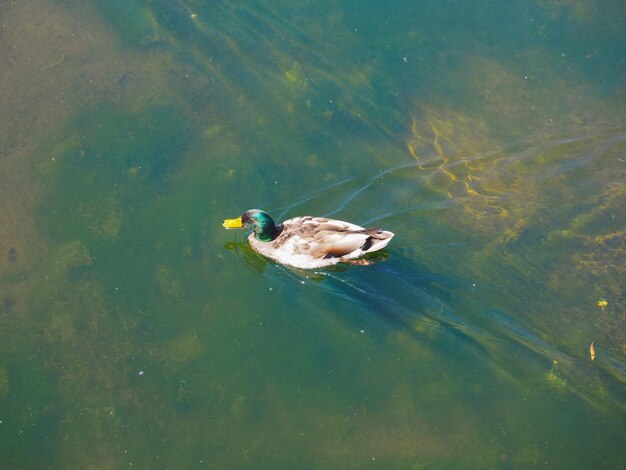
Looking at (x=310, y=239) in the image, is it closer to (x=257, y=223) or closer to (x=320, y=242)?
(x=320, y=242)

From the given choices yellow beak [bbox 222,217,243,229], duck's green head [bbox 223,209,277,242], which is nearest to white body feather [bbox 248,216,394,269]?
duck's green head [bbox 223,209,277,242]

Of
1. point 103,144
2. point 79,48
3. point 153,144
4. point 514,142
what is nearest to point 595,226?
point 514,142

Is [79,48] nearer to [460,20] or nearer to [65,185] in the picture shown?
[65,185]

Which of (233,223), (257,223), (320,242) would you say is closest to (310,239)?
(320,242)

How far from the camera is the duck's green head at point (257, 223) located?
7285mm

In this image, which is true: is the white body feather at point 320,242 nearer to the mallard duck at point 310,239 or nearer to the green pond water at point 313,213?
the mallard duck at point 310,239

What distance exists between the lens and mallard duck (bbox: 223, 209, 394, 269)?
7.07 meters

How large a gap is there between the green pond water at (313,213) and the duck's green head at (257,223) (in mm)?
303

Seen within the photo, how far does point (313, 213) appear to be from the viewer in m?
7.80

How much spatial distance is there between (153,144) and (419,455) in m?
4.62

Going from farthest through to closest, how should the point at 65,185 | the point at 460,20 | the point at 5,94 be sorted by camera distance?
the point at 460,20 → the point at 5,94 → the point at 65,185

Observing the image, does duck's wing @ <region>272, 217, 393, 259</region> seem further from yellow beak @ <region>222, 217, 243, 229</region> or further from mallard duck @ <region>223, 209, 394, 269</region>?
yellow beak @ <region>222, 217, 243, 229</region>

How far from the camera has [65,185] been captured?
7762 mm

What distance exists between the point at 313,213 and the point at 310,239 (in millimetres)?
652
